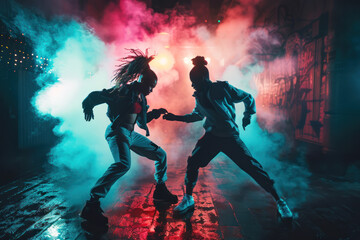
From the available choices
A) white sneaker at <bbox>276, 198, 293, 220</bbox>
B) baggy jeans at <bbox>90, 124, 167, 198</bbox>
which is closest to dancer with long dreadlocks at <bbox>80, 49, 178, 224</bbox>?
baggy jeans at <bbox>90, 124, 167, 198</bbox>

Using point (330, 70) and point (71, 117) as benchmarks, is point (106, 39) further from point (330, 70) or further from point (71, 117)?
point (330, 70)

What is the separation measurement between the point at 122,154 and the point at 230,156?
68.2 inches

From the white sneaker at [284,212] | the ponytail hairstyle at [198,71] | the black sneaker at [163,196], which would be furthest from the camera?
the black sneaker at [163,196]

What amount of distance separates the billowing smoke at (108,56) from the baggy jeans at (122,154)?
1.76 metres

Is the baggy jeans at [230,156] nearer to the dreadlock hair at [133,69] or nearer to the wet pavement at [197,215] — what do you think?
the wet pavement at [197,215]

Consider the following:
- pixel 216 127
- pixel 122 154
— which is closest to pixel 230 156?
pixel 216 127

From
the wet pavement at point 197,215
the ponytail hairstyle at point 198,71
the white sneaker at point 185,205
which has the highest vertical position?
the ponytail hairstyle at point 198,71

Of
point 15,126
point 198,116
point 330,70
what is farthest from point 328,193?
point 15,126

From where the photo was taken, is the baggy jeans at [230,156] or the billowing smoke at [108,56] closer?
the baggy jeans at [230,156]

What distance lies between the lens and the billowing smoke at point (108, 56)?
7.19 metres

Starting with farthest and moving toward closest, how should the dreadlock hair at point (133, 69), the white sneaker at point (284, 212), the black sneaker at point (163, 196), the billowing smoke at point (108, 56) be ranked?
the billowing smoke at point (108, 56) < the dreadlock hair at point (133, 69) < the black sneaker at point (163, 196) < the white sneaker at point (284, 212)

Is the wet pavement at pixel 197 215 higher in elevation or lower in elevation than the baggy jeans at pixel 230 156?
lower

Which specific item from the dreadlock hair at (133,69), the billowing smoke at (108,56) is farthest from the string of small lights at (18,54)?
the dreadlock hair at (133,69)

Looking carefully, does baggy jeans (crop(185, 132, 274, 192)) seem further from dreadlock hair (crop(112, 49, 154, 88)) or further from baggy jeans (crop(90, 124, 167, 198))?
dreadlock hair (crop(112, 49, 154, 88))
